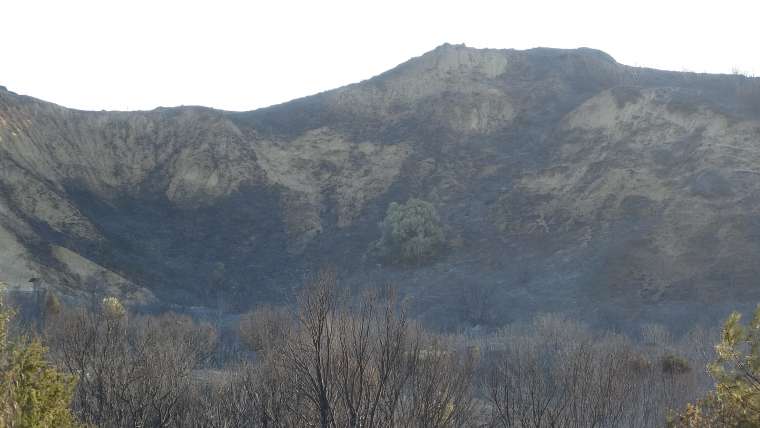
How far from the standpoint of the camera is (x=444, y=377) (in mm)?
11562

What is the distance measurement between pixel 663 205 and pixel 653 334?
14.3 meters

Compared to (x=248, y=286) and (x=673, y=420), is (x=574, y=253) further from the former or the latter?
(x=673, y=420)

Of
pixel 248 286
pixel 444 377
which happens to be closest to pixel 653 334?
pixel 444 377

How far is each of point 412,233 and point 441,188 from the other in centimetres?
782

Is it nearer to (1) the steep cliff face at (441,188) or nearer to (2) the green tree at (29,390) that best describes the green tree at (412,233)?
(1) the steep cliff face at (441,188)

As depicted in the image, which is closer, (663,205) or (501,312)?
(501,312)

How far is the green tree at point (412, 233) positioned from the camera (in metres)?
47.0

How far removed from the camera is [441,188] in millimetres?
54094

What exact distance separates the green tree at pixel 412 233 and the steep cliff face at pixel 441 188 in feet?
5.14

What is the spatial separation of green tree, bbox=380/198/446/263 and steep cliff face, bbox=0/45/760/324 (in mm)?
1568

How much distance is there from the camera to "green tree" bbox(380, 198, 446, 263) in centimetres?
4697

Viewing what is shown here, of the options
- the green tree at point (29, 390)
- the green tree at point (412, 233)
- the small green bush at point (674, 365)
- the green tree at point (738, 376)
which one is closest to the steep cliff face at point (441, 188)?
the green tree at point (412, 233)

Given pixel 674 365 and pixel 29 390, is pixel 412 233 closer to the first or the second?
pixel 674 365

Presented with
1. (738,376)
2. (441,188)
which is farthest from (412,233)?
(738,376)
